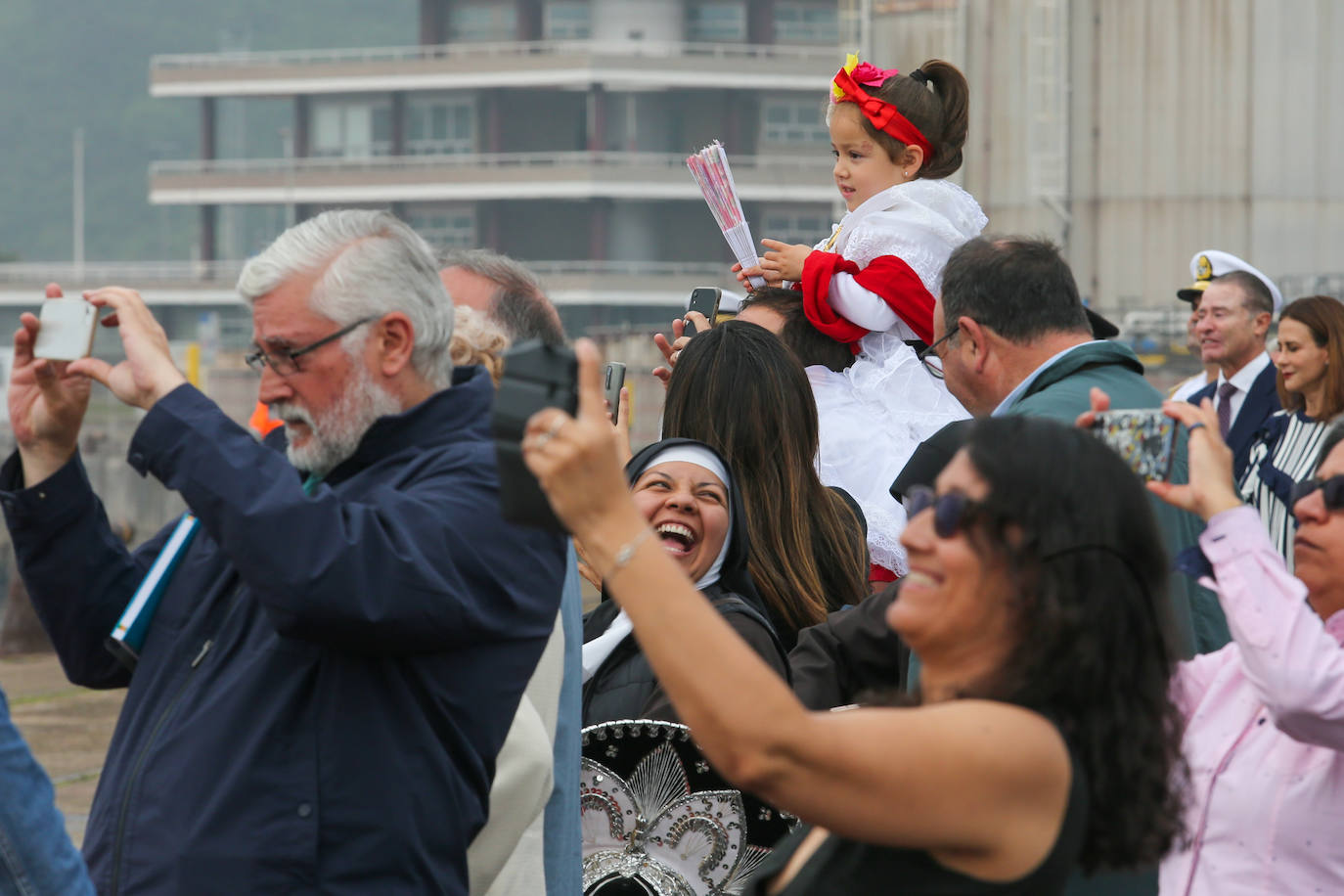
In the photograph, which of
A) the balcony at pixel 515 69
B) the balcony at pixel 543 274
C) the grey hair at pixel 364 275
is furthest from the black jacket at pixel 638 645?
the balcony at pixel 515 69

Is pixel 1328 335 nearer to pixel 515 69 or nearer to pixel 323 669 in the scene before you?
pixel 323 669

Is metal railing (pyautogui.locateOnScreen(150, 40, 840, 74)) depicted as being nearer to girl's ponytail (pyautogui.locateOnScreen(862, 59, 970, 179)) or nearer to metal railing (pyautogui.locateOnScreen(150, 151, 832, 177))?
metal railing (pyautogui.locateOnScreen(150, 151, 832, 177))

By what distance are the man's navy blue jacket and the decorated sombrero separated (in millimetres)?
582

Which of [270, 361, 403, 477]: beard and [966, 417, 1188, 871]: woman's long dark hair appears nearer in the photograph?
[966, 417, 1188, 871]: woman's long dark hair

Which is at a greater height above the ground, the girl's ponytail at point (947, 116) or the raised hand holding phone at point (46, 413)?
the girl's ponytail at point (947, 116)

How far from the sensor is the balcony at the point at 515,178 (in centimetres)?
5919

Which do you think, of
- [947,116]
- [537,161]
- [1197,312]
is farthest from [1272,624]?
[537,161]

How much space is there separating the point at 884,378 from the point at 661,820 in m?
1.87

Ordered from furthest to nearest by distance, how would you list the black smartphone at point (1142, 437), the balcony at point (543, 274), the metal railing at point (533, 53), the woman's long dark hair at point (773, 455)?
the metal railing at point (533, 53)
the balcony at point (543, 274)
the woman's long dark hair at point (773, 455)
the black smartphone at point (1142, 437)

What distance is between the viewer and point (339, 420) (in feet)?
8.89

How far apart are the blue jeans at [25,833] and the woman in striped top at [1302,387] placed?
16.4 ft

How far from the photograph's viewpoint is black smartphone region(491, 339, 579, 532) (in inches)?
79.0

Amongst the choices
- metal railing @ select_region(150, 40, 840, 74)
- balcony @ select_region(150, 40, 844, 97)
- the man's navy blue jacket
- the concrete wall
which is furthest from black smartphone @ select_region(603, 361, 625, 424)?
metal railing @ select_region(150, 40, 840, 74)

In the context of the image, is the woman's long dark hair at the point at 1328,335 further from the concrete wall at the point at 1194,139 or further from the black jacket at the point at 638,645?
the concrete wall at the point at 1194,139
